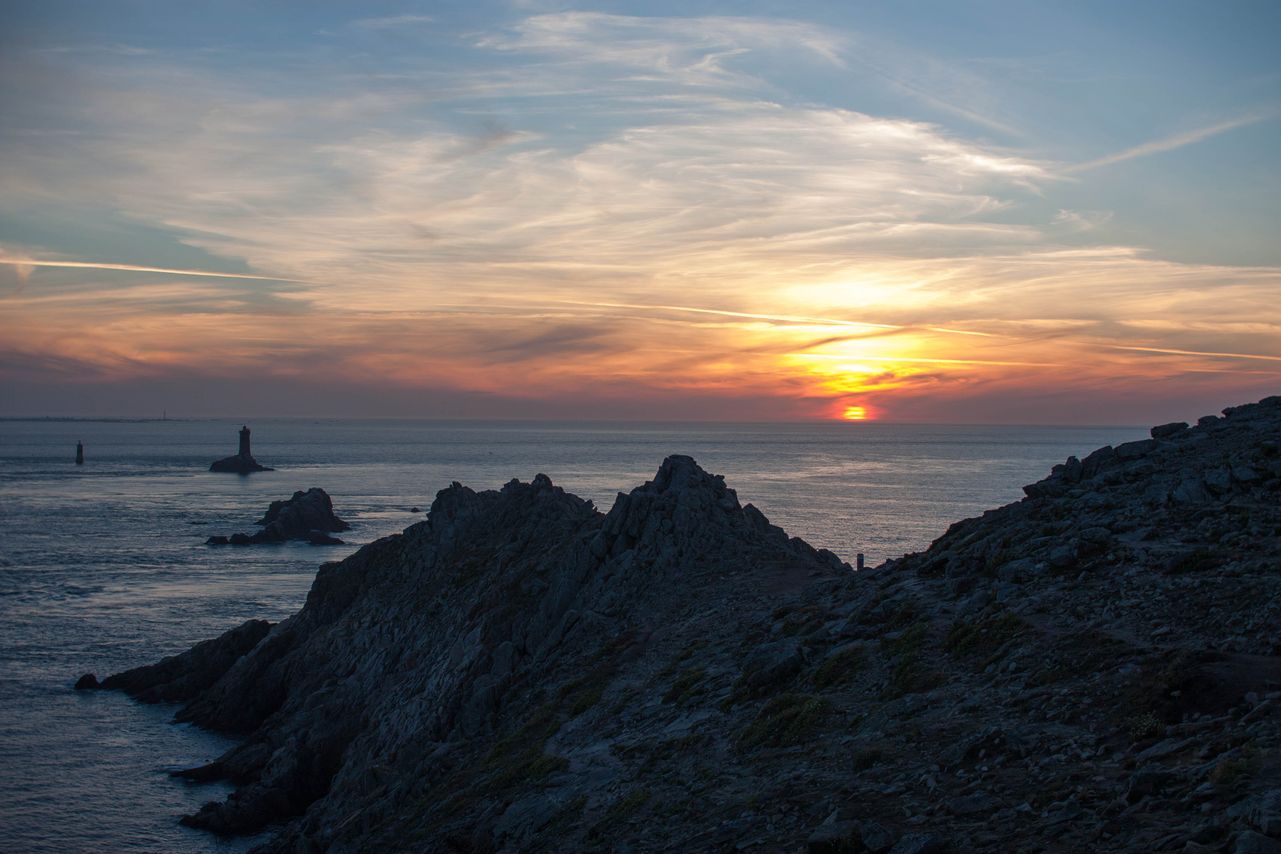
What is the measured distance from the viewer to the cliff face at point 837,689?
15.1 metres

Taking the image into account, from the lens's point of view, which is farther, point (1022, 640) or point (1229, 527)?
point (1229, 527)

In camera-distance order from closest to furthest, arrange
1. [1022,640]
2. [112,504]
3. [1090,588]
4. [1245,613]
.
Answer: [1245,613] < [1022,640] < [1090,588] < [112,504]

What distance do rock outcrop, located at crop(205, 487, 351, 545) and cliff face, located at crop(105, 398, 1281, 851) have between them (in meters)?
79.4

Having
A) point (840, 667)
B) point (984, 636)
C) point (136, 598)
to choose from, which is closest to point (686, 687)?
point (840, 667)

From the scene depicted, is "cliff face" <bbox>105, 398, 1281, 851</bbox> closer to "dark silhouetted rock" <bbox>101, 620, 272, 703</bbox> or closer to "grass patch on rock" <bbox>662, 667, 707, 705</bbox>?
"grass patch on rock" <bbox>662, 667, 707, 705</bbox>

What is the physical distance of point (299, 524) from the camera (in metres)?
129

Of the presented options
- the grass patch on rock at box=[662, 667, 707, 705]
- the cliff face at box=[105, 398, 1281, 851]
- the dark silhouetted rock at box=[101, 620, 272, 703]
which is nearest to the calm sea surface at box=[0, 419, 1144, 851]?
the dark silhouetted rock at box=[101, 620, 272, 703]

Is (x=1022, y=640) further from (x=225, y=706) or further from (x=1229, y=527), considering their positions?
(x=225, y=706)

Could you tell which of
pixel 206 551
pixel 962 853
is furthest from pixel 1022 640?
pixel 206 551

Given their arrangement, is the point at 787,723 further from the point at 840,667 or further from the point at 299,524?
the point at 299,524

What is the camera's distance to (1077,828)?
13422mm

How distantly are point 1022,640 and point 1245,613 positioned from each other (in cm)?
420

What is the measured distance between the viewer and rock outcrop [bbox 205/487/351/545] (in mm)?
123806

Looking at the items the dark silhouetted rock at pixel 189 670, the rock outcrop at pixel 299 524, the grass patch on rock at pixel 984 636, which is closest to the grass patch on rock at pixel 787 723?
the grass patch on rock at pixel 984 636
